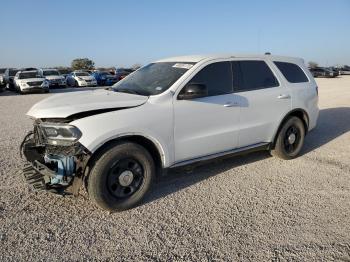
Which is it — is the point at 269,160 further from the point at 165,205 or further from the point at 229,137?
the point at 165,205

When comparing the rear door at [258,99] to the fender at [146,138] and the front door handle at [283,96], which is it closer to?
the front door handle at [283,96]

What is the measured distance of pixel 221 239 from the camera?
350 centimetres

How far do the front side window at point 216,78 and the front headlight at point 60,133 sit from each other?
1.74 meters

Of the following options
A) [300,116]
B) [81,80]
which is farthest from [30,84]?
[300,116]

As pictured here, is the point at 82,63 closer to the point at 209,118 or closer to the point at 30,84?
the point at 30,84

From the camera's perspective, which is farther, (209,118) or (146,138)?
(209,118)

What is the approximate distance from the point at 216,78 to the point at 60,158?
8.01ft

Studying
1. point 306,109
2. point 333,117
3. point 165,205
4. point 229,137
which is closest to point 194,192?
point 165,205

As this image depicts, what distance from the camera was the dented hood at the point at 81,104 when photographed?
12.4ft

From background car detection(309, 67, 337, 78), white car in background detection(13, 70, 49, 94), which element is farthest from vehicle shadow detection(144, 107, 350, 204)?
background car detection(309, 67, 337, 78)

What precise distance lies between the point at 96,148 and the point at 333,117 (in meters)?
9.00

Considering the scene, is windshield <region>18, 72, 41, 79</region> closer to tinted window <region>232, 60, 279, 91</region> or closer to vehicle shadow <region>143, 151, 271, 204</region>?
vehicle shadow <region>143, 151, 271, 204</region>

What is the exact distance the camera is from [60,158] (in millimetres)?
3877

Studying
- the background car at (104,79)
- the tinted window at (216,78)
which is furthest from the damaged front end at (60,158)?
the background car at (104,79)
